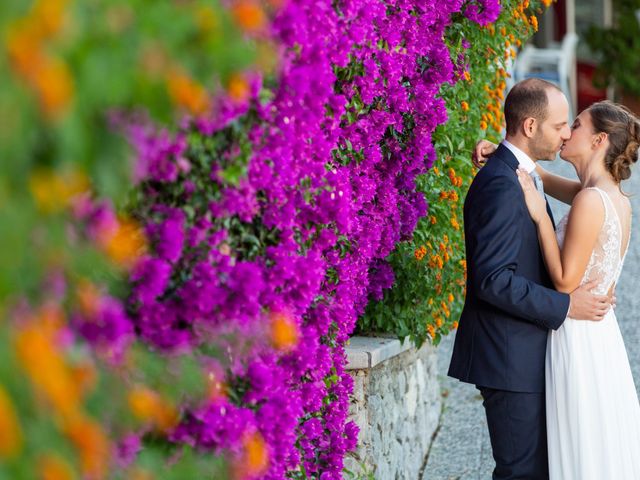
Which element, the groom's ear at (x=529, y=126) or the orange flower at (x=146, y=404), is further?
the groom's ear at (x=529, y=126)

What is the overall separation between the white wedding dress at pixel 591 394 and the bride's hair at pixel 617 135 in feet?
0.50

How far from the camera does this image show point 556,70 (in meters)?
13.6

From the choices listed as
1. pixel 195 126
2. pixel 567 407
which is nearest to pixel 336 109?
pixel 195 126

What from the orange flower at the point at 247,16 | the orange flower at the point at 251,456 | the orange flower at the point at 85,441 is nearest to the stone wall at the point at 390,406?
the orange flower at the point at 251,456

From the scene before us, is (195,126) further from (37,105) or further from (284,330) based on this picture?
(37,105)

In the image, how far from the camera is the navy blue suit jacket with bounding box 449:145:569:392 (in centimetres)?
331

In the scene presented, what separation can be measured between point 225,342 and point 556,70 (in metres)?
12.3

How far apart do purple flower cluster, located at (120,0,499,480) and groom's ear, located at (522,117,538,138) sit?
1.77 feet

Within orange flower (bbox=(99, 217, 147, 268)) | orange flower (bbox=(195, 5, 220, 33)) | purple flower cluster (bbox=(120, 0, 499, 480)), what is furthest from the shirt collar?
orange flower (bbox=(195, 5, 220, 33))

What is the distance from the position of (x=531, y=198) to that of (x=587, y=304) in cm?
39

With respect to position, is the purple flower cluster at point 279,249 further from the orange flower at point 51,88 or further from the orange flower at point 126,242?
the orange flower at point 51,88

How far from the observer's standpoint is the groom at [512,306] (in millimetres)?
3334

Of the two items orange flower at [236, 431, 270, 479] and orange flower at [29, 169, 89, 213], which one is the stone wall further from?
orange flower at [29, 169, 89, 213]

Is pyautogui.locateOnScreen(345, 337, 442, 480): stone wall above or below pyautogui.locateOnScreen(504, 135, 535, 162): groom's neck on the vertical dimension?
below
